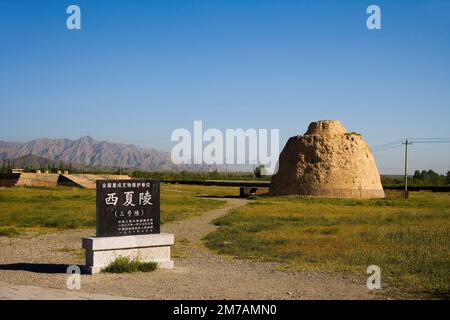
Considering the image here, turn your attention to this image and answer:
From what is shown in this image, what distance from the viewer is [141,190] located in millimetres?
12938

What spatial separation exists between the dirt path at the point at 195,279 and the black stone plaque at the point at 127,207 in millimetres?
1163

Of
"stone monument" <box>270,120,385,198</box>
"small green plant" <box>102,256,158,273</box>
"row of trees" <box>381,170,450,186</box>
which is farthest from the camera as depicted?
"row of trees" <box>381,170,450,186</box>

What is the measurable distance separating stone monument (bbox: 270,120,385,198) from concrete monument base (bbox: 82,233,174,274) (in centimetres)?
3870

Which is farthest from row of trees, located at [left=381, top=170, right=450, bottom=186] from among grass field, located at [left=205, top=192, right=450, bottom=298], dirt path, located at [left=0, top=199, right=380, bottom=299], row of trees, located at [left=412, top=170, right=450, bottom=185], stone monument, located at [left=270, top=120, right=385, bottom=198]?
dirt path, located at [left=0, top=199, right=380, bottom=299]

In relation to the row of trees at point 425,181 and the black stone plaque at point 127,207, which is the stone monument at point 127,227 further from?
the row of trees at point 425,181

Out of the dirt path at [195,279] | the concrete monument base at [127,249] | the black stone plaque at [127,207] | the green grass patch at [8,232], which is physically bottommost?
the green grass patch at [8,232]

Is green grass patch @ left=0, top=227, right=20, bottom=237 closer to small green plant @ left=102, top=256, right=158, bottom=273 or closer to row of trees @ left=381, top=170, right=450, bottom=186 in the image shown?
small green plant @ left=102, top=256, right=158, bottom=273

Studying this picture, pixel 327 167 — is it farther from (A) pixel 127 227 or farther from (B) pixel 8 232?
(A) pixel 127 227

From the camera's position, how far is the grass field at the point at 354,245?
483 inches

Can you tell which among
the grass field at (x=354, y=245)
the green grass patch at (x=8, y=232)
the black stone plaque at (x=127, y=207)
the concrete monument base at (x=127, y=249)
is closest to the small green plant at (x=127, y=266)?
the concrete monument base at (x=127, y=249)

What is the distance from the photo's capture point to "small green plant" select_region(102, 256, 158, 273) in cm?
1194

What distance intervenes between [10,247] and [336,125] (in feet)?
139

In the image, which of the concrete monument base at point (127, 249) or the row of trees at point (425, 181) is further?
the row of trees at point (425, 181)

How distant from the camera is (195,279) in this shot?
37.6 feet
